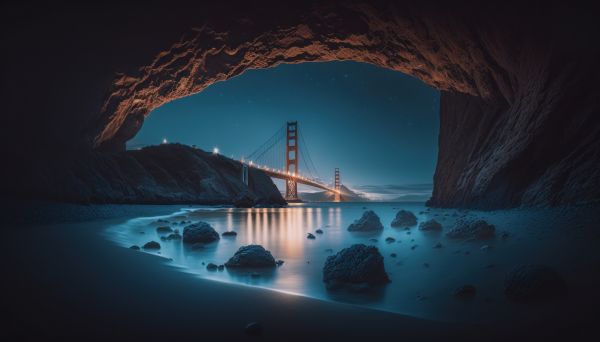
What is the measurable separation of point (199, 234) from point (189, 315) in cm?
392

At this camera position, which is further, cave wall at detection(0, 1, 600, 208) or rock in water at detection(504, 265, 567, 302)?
cave wall at detection(0, 1, 600, 208)

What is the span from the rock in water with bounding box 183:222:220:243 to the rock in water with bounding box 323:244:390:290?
11.3ft

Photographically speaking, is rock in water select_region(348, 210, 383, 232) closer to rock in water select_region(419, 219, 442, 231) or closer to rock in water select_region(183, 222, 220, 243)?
rock in water select_region(419, 219, 442, 231)

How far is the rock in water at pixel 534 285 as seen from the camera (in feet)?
7.13

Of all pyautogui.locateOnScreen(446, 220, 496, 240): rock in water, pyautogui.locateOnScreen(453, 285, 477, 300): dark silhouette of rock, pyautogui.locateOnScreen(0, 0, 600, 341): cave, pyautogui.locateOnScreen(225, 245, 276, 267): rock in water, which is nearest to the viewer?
pyautogui.locateOnScreen(0, 0, 600, 341): cave

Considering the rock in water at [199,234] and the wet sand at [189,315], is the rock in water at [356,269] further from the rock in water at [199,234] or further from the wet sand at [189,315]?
the rock in water at [199,234]

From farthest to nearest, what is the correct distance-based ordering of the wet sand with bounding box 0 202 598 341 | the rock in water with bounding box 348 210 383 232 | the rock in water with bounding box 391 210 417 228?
the rock in water with bounding box 391 210 417 228, the rock in water with bounding box 348 210 383 232, the wet sand with bounding box 0 202 598 341

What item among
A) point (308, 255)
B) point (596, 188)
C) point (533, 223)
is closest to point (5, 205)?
point (308, 255)

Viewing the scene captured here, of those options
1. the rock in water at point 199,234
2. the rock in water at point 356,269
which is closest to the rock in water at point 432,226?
the rock in water at point 356,269

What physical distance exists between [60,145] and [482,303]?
1447 cm

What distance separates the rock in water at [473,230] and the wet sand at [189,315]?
2.70 meters

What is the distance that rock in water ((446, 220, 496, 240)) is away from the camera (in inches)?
192

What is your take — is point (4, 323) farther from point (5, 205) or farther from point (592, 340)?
point (5, 205)

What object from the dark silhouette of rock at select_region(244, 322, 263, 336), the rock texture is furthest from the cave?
the rock texture
